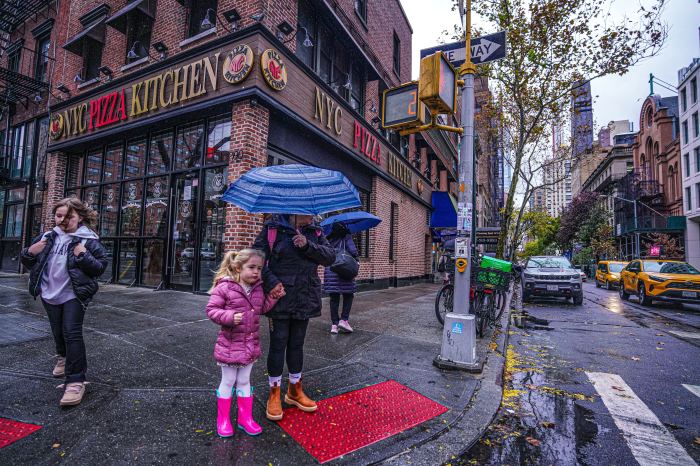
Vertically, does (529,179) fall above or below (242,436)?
above

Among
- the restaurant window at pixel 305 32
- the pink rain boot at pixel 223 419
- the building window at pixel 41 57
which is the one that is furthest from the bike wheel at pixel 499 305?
the building window at pixel 41 57

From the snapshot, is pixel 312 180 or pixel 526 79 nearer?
pixel 312 180

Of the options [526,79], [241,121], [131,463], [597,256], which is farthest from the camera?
[597,256]

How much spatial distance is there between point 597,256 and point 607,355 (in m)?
51.4

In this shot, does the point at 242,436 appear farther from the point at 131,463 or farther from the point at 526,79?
the point at 526,79

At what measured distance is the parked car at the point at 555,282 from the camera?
12383mm

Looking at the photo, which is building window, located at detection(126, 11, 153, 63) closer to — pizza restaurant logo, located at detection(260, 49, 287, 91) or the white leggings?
pizza restaurant logo, located at detection(260, 49, 287, 91)

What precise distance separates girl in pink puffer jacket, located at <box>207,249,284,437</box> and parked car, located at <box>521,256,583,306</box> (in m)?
12.2

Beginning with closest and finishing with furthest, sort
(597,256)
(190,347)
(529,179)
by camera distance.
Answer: (190,347) < (529,179) < (597,256)

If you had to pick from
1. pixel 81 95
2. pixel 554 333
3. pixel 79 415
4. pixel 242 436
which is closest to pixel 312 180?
pixel 242 436

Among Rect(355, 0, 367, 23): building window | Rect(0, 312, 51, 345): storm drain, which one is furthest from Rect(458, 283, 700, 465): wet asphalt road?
Rect(355, 0, 367, 23): building window

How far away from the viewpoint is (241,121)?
741 centimetres

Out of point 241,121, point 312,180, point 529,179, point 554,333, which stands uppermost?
point 529,179

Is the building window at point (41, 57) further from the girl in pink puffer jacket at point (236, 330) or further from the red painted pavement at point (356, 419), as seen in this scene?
the red painted pavement at point (356, 419)
